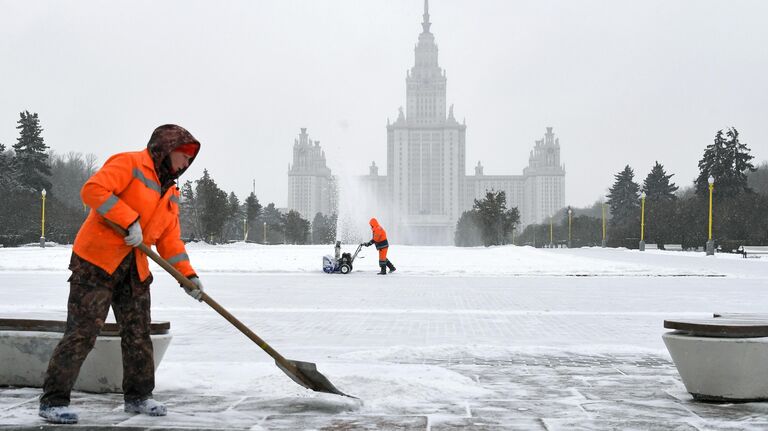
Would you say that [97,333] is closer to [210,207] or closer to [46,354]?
[46,354]

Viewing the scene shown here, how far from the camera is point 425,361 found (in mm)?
6996

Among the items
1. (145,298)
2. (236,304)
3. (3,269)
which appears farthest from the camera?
(3,269)

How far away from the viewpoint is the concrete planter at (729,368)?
5.07 meters

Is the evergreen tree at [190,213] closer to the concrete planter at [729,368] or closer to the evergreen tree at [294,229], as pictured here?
the evergreen tree at [294,229]

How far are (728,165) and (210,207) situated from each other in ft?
149

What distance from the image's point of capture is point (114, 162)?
4.55 metres

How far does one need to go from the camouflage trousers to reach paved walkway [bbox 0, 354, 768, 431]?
0.64ft

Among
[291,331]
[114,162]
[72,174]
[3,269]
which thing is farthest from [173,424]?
[72,174]

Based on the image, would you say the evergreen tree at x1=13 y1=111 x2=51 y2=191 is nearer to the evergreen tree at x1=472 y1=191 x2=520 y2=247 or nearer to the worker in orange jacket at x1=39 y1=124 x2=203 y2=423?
the evergreen tree at x1=472 y1=191 x2=520 y2=247

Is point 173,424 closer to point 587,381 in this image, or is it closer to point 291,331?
point 587,381

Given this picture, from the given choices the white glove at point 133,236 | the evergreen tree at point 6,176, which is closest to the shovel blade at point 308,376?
the white glove at point 133,236

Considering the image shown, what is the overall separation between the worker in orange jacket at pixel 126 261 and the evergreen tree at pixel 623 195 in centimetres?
10008

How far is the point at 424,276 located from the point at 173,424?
17868mm

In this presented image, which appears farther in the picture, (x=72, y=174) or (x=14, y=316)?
(x=72, y=174)
